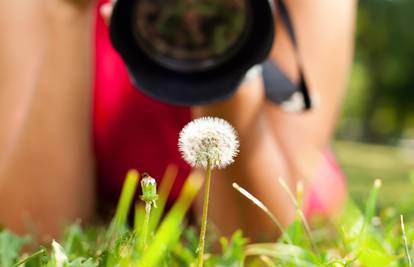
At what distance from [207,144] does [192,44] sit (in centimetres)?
46

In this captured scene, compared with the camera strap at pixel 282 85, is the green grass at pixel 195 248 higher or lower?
lower

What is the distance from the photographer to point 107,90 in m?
1.15

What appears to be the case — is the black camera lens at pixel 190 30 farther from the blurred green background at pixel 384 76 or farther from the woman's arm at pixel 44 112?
the blurred green background at pixel 384 76

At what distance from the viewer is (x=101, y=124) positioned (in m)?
1.14

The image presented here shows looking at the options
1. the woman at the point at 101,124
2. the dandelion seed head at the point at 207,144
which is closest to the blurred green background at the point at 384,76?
the woman at the point at 101,124

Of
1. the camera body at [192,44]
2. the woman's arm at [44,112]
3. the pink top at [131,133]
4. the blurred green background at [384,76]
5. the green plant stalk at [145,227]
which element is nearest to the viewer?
the green plant stalk at [145,227]

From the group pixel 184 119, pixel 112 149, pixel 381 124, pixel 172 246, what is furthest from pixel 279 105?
pixel 381 124

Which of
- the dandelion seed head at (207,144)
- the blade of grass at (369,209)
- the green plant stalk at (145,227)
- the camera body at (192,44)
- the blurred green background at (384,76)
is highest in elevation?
the blurred green background at (384,76)

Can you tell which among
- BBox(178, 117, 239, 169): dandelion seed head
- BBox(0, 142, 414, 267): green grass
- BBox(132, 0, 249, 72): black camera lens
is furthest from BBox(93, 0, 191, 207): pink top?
BBox(178, 117, 239, 169): dandelion seed head

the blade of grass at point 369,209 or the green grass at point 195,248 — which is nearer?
the green grass at point 195,248

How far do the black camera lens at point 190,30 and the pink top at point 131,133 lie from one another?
29cm

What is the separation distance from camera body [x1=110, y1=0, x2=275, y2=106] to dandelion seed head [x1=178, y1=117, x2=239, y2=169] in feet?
1.22

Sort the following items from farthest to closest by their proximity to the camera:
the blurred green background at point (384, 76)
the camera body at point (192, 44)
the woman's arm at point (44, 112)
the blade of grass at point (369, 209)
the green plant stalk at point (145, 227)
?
the blurred green background at point (384, 76)
the woman's arm at point (44, 112)
the camera body at point (192, 44)
the blade of grass at point (369, 209)
the green plant stalk at point (145, 227)

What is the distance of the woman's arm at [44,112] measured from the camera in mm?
896
